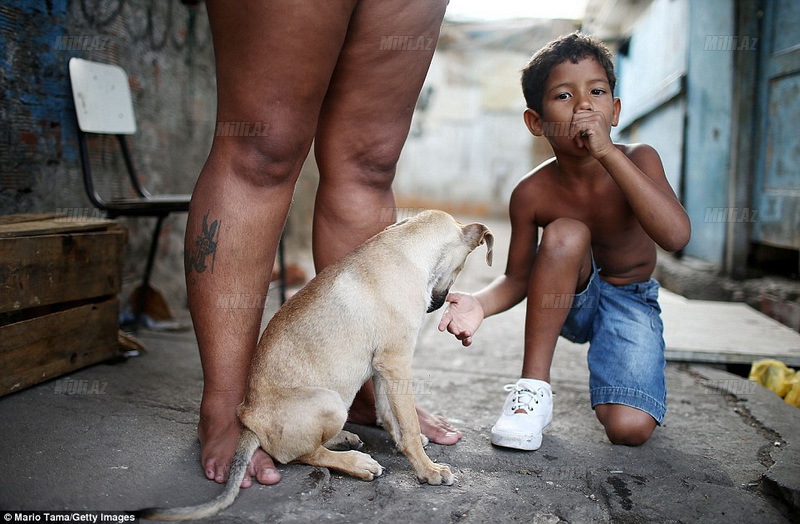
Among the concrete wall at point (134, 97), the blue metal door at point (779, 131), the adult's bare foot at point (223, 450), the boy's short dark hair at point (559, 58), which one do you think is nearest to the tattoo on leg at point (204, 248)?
the adult's bare foot at point (223, 450)

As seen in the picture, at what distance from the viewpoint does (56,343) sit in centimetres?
235

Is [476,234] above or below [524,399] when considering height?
above

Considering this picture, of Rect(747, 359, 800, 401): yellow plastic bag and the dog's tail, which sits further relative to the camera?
Rect(747, 359, 800, 401): yellow plastic bag

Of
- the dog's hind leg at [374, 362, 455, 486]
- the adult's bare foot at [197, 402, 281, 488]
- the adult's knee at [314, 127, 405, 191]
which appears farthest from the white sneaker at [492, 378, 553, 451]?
the adult's knee at [314, 127, 405, 191]

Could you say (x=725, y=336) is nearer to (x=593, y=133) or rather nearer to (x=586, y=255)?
(x=586, y=255)

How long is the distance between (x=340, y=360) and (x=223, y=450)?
0.40 meters

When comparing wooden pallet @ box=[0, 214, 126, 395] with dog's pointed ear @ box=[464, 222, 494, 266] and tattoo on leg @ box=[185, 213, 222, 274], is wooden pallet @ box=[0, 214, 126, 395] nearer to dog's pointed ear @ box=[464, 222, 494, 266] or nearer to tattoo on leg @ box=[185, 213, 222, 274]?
tattoo on leg @ box=[185, 213, 222, 274]

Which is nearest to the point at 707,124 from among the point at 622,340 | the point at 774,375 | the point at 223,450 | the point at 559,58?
the point at 774,375

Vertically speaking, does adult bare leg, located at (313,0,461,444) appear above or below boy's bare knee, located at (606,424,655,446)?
above

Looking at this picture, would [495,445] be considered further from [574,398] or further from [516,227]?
[516,227]

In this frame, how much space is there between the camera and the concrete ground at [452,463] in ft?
4.95

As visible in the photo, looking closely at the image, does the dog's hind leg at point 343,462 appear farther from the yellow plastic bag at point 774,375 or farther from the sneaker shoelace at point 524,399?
the yellow plastic bag at point 774,375

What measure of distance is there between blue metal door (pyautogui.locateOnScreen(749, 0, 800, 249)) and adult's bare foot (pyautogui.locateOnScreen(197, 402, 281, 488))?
11.7 ft

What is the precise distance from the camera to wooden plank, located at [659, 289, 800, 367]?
294cm
